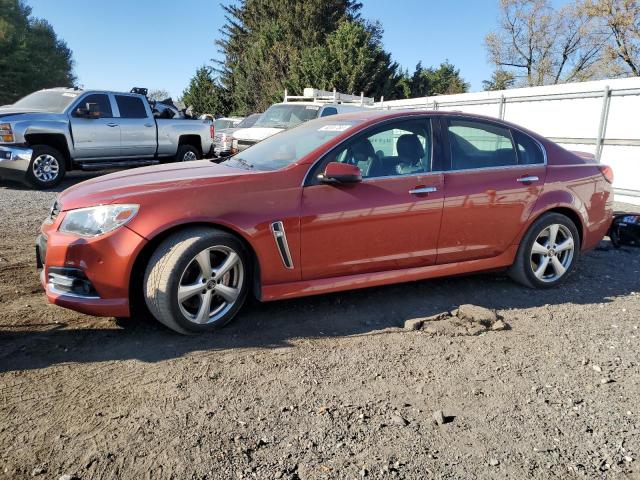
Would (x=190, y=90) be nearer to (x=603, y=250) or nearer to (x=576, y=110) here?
(x=576, y=110)

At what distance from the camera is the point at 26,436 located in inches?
94.0

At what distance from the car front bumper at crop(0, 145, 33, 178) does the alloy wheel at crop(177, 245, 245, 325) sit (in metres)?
7.73

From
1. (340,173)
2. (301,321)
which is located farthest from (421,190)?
(301,321)

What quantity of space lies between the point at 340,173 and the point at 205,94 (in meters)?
48.9

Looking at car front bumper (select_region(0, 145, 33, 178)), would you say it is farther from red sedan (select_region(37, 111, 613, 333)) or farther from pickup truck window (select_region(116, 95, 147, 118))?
red sedan (select_region(37, 111, 613, 333))

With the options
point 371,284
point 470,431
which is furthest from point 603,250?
point 470,431

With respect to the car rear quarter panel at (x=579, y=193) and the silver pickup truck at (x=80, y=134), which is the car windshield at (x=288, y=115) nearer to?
the silver pickup truck at (x=80, y=134)

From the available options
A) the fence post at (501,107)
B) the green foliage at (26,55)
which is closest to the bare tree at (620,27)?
the fence post at (501,107)

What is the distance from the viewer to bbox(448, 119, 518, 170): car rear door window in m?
4.33

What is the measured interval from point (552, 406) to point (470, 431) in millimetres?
583

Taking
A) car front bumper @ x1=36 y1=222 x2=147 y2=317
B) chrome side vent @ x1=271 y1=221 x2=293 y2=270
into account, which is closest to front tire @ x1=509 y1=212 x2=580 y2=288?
chrome side vent @ x1=271 y1=221 x2=293 y2=270

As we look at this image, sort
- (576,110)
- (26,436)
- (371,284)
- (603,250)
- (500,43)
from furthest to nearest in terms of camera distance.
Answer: (500,43)
(576,110)
(603,250)
(371,284)
(26,436)

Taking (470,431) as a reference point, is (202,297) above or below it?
above

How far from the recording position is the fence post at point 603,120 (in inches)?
393
